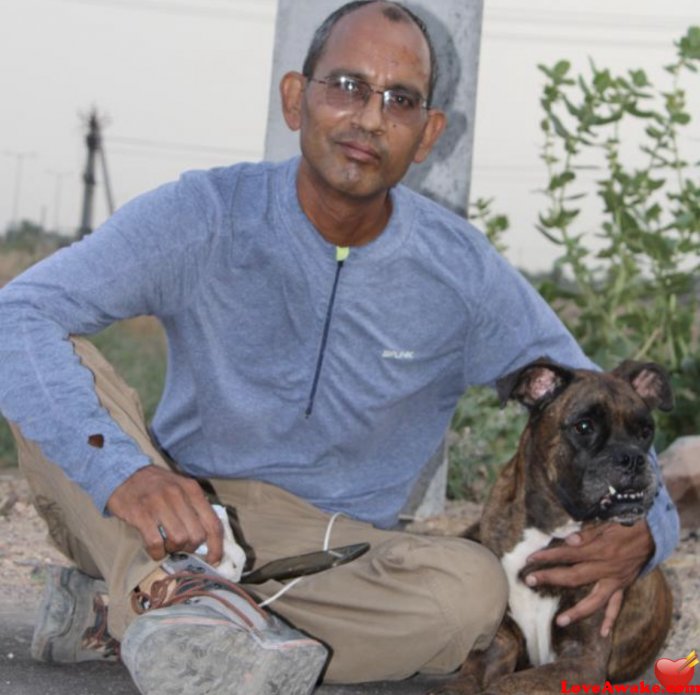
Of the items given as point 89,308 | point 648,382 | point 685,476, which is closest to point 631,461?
point 648,382

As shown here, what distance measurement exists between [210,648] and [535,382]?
159 cm

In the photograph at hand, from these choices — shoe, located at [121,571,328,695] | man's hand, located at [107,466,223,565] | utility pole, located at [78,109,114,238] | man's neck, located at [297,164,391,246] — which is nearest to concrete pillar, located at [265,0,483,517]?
man's neck, located at [297,164,391,246]

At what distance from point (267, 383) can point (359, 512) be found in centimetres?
53

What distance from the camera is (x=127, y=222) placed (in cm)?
389

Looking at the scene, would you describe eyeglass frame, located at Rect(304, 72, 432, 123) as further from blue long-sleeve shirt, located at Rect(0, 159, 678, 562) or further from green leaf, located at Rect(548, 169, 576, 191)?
green leaf, located at Rect(548, 169, 576, 191)

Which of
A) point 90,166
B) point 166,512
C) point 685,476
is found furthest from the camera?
point 90,166

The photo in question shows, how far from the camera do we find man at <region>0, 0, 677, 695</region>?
394 cm

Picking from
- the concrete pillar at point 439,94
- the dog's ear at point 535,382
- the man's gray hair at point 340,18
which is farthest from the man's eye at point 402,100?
the concrete pillar at point 439,94

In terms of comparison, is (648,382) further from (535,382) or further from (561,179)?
(561,179)

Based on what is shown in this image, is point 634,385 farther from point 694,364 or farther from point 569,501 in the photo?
point 694,364

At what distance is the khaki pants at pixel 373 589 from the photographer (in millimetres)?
3896

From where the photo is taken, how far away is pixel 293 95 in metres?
4.39

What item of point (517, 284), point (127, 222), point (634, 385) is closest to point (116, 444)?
point (127, 222)

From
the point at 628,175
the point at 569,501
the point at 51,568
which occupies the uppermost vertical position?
the point at 628,175
